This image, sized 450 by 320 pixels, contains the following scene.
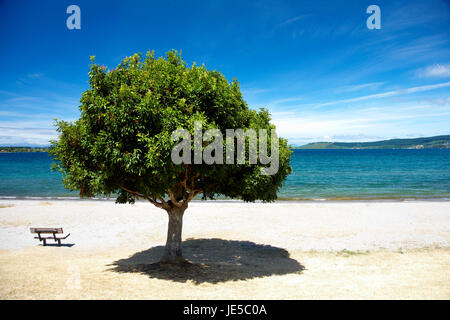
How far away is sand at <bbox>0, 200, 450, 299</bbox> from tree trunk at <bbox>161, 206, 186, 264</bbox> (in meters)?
0.71

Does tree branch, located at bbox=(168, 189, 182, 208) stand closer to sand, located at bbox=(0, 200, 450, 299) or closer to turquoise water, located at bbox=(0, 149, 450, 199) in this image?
Answer: sand, located at bbox=(0, 200, 450, 299)

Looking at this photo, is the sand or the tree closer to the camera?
the tree

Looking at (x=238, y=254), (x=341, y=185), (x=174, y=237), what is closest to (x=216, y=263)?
(x=238, y=254)

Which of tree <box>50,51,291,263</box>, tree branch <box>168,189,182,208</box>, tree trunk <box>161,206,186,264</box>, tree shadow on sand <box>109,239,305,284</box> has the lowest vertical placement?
tree shadow on sand <box>109,239,305,284</box>

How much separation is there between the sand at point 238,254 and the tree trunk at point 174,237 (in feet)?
2.35

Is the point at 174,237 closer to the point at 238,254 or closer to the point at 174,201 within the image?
the point at 174,201

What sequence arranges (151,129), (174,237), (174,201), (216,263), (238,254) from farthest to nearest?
(238,254) → (216,263) → (174,237) → (174,201) → (151,129)

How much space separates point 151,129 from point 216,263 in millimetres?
8149

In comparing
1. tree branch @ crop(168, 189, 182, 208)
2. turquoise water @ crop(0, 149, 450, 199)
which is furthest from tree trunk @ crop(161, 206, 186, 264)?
turquoise water @ crop(0, 149, 450, 199)

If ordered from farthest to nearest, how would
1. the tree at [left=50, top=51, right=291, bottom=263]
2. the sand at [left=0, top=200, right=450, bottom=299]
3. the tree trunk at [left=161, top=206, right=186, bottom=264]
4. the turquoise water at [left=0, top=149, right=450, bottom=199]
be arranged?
the turquoise water at [left=0, top=149, right=450, bottom=199]
the tree trunk at [left=161, top=206, right=186, bottom=264]
the sand at [left=0, top=200, right=450, bottom=299]
the tree at [left=50, top=51, right=291, bottom=263]

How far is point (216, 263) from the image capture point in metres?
14.1

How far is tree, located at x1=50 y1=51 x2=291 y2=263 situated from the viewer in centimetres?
956

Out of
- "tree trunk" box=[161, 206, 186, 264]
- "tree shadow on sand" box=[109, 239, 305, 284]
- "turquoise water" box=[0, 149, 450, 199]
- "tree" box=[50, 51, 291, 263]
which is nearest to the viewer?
"tree" box=[50, 51, 291, 263]
